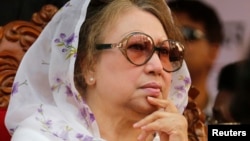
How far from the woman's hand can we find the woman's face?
25mm

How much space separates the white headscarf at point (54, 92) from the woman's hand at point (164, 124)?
15cm

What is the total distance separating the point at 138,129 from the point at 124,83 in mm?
159

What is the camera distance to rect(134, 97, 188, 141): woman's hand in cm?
136

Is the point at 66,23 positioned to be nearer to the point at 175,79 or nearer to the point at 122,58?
the point at 122,58

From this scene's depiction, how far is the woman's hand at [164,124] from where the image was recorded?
1360mm

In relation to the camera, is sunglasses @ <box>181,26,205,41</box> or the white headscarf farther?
sunglasses @ <box>181,26,205,41</box>

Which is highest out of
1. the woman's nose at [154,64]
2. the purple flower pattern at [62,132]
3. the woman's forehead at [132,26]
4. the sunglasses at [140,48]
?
the woman's forehead at [132,26]

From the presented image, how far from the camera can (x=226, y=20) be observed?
2172mm

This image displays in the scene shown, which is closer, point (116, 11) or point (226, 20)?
point (116, 11)

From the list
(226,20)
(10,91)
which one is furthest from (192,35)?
(10,91)

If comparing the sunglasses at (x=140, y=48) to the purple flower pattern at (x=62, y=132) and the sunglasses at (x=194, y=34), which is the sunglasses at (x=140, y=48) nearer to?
the purple flower pattern at (x=62, y=132)

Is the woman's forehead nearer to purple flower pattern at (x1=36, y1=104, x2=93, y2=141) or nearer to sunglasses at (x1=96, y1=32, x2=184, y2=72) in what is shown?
sunglasses at (x1=96, y1=32, x2=184, y2=72)

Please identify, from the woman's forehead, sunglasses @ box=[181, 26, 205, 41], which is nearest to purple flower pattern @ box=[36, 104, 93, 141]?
the woman's forehead

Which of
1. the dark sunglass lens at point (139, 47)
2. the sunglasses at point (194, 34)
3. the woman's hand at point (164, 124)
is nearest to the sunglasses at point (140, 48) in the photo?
the dark sunglass lens at point (139, 47)
